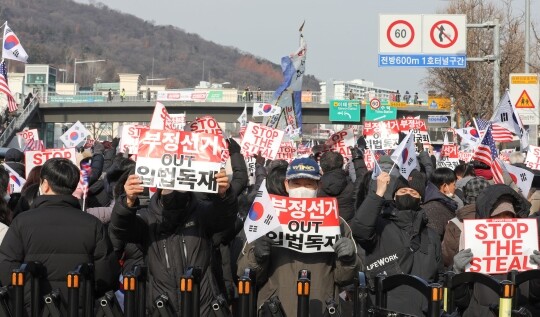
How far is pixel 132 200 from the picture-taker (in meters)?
6.63

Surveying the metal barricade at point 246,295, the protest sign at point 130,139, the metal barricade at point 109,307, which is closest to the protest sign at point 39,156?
the protest sign at point 130,139

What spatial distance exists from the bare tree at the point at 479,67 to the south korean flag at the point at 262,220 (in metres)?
43.1

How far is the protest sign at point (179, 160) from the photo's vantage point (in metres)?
6.70

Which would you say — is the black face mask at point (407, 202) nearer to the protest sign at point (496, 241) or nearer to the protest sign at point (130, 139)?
the protest sign at point (496, 241)

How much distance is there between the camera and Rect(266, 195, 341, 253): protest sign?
263 inches

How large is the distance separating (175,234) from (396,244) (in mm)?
1486

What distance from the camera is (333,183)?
11273 mm

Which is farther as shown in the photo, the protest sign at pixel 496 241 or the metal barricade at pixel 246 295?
the protest sign at pixel 496 241

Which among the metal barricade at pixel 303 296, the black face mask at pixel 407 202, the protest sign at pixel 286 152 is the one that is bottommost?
the metal barricade at pixel 303 296

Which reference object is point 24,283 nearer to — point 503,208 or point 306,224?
point 306,224

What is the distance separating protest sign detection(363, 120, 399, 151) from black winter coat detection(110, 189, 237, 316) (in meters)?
14.1

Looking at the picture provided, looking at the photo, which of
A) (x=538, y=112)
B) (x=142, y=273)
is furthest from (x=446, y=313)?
(x=538, y=112)

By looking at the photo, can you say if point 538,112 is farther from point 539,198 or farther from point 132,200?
point 132,200

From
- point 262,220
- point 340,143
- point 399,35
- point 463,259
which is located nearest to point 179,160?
point 262,220
